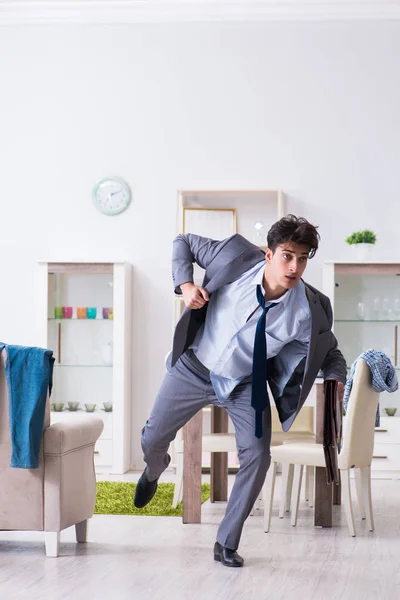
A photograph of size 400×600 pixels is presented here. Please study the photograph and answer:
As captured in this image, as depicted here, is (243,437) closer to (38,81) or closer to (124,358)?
(124,358)

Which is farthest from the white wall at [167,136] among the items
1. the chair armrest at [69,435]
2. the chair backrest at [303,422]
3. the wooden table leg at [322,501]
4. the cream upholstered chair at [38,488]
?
the cream upholstered chair at [38,488]

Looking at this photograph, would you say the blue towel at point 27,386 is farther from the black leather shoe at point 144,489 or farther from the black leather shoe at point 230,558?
the black leather shoe at point 230,558

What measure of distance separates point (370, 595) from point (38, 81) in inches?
198

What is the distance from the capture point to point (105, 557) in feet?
12.1

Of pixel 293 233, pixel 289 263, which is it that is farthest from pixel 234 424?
pixel 293 233

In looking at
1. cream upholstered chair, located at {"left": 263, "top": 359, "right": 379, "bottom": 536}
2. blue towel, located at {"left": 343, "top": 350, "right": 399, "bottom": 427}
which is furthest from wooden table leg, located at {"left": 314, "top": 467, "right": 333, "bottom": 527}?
blue towel, located at {"left": 343, "top": 350, "right": 399, "bottom": 427}

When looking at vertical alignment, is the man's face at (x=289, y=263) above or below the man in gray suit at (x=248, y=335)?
above

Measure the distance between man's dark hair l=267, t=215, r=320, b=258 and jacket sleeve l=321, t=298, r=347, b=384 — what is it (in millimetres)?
311

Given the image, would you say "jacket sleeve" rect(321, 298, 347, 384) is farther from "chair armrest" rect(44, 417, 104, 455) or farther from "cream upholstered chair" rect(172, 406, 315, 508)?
"cream upholstered chair" rect(172, 406, 315, 508)

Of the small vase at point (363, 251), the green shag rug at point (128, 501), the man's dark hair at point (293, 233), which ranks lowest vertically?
the green shag rug at point (128, 501)

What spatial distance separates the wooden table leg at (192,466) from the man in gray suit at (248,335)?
2.62ft

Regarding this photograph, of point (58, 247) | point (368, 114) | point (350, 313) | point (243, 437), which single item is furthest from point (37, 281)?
point (243, 437)

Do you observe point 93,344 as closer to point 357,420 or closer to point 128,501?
point 128,501

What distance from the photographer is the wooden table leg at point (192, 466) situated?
177 inches
